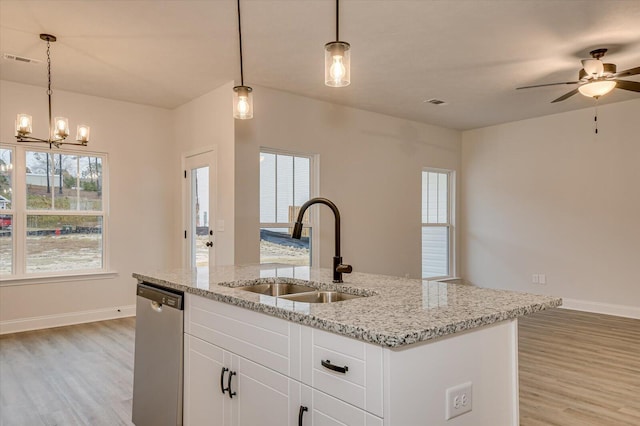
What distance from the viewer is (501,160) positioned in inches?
269

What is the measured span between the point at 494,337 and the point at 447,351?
0.27m

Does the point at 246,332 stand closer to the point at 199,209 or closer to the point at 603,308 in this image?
the point at 199,209

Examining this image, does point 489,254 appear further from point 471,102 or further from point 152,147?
point 152,147

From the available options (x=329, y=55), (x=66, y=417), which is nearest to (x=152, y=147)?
(x=66, y=417)

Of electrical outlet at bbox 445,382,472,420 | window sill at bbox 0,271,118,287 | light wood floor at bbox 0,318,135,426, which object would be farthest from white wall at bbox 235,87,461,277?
electrical outlet at bbox 445,382,472,420

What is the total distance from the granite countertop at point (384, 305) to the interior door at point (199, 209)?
273cm

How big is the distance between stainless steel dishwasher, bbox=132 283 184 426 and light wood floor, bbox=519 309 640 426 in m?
2.01

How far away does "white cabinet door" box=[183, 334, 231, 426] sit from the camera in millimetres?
1930

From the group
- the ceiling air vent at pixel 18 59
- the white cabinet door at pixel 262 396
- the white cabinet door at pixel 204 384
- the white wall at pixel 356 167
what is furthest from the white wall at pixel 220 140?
the white cabinet door at pixel 262 396

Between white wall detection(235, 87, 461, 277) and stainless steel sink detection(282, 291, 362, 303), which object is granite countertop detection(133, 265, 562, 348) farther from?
white wall detection(235, 87, 461, 277)

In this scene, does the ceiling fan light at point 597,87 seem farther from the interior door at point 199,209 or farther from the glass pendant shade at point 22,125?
the glass pendant shade at point 22,125

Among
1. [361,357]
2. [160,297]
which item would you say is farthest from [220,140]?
[361,357]

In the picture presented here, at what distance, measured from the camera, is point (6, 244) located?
486 cm

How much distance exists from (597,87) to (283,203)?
11.0 ft
